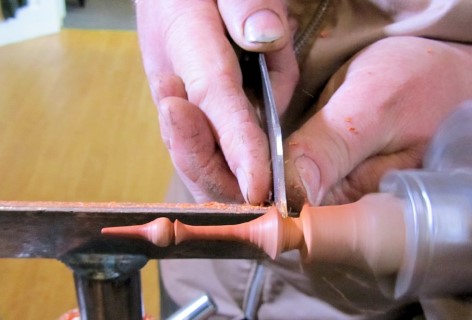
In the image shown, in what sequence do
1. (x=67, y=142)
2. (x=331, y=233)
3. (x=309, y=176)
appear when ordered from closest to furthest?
(x=331, y=233) < (x=309, y=176) < (x=67, y=142)

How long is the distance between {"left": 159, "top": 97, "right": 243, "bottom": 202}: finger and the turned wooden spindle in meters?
0.12

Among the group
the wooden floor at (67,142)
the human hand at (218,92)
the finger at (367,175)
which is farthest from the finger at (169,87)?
the wooden floor at (67,142)

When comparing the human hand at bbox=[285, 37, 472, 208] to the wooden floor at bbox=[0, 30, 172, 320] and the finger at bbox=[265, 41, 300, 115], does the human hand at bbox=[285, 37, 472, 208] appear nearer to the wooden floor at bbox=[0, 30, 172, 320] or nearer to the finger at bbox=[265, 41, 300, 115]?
the finger at bbox=[265, 41, 300, 115]

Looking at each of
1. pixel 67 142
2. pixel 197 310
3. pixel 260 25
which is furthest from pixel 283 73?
pixel 67 142

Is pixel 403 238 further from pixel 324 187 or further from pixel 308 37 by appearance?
pixel 308 37

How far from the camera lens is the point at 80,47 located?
1.43m

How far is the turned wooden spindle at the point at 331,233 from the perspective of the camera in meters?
0.20

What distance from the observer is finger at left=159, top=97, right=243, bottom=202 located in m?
0.33

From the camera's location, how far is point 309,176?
0.31 meters

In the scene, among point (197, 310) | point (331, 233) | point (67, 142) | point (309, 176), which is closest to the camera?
point (331, 233)

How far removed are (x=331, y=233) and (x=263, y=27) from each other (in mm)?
180

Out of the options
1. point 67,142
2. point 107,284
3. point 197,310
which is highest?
point 107,284

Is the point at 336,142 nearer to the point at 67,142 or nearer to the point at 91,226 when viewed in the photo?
the point at 91,226

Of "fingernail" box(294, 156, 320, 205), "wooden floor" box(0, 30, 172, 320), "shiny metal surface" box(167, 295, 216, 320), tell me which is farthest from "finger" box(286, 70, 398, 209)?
"wooden floor" box(0, 30, 172, 320)
